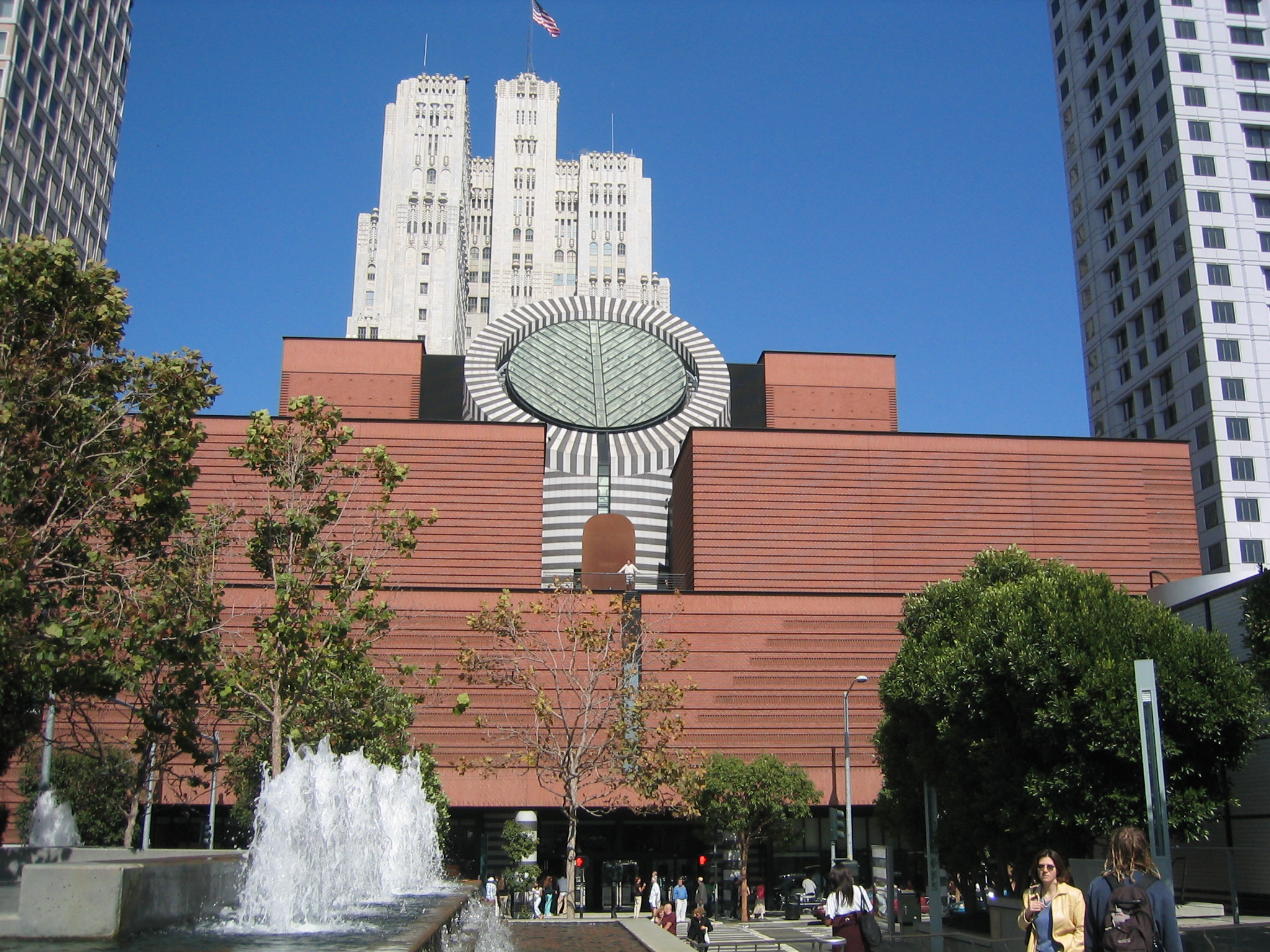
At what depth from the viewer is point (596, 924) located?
1039 inches

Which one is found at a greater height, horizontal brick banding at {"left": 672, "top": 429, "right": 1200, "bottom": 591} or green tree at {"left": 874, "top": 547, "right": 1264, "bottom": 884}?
horizontal brick banding at {"left": 672, "top": 429, "right": 1200, "bottom": 591}

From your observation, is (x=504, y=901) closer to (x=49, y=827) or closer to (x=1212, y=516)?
(x=49, y=827)

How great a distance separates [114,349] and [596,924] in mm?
16724

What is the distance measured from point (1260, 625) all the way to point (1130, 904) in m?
16.2

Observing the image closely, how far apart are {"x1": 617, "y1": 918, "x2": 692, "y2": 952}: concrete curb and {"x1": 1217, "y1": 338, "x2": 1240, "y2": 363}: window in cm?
5950

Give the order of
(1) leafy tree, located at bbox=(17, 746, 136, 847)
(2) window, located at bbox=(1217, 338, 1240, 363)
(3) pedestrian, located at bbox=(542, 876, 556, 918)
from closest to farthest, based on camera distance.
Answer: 1. (3) pedestrian, located at bbox=(542, 876, 556, 918)
2. (1) leafy tree, located at bbox=(17, 746, 136, 847)
3. (2) window, located at bbox=(1217, 338, 1240, 363)

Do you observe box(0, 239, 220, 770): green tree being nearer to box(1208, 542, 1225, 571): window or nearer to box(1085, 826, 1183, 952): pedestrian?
box(1085, 826, 1183, 952): pedestrian

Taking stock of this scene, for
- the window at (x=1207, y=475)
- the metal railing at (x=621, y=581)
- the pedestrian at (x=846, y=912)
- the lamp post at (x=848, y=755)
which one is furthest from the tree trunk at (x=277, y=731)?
the window at (x=1207, y=475)

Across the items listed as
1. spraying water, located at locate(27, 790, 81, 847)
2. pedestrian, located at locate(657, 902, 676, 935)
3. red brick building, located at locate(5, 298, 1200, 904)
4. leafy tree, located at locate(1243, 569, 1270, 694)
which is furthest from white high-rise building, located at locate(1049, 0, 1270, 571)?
spraying water, located at locate(27, 790, 81, 847)

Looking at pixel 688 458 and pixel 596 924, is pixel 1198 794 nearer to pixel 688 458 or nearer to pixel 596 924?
pixel 596 924

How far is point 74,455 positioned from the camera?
1923 centimetres

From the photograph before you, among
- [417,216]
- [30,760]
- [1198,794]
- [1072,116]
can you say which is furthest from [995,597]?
[417,216]

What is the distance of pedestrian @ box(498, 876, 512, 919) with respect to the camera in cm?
3300

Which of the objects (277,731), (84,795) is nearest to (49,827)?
(84,795)
